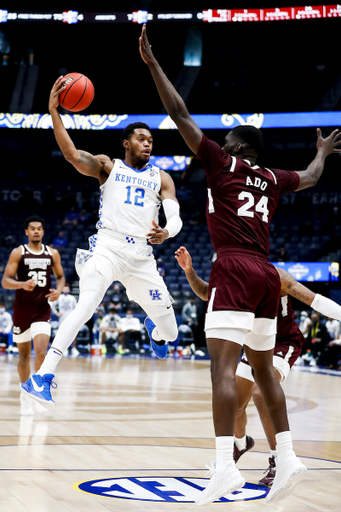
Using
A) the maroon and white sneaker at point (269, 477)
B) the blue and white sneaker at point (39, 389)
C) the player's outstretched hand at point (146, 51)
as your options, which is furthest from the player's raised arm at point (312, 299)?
the blue and white sneaker at point (39, 389)

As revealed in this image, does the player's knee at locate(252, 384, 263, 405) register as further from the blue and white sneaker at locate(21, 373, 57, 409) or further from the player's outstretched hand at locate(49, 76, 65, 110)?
the player's outstretched hand at locate(49, 76, 65, 110)

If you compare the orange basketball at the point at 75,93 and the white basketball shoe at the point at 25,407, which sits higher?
the orange basketball at the point at 75,93

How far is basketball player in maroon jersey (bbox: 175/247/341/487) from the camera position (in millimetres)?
4617

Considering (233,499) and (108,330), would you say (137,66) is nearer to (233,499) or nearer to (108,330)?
(108,330)

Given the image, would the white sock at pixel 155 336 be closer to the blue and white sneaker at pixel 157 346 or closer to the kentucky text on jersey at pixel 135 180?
the blue and white sneaker at pixel 157 346

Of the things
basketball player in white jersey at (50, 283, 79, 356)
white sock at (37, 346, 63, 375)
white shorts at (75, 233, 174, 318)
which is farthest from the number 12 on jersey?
basketball player in white jersey at (50, 283, 79, 356)

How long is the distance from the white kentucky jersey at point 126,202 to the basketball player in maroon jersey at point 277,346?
100cm

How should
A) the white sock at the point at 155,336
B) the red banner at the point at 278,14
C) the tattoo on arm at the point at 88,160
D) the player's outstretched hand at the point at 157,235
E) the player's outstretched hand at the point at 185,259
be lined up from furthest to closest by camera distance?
the red banner at the point at 278,14 < the white sock at the point at 155,336 < the tattoo on arm at the point at 88,160 < the player's outstretched hand at the point at 157,235 < the player's outstretched hand at the point at 185,259

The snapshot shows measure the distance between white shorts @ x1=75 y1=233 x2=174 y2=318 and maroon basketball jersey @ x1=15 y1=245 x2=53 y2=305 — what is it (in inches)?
107

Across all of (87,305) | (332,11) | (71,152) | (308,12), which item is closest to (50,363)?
(87,305)

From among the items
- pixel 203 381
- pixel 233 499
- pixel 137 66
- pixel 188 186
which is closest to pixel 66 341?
pixel 233 499

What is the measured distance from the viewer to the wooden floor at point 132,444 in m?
4.10

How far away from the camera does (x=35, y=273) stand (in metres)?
8.13

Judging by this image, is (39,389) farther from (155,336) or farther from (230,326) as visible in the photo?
(230,326)
